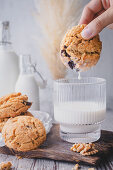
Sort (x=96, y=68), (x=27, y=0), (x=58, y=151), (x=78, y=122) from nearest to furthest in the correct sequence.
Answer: (x=58, y=151) < (x=78, y=122) < (x=96, y=68) < (x=27, y=0)

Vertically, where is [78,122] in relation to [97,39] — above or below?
below

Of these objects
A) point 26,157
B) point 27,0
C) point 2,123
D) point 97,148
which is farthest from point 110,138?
point 27,0

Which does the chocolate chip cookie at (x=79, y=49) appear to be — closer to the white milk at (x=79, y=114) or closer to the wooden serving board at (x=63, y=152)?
the white milk at (x=79, y=114)

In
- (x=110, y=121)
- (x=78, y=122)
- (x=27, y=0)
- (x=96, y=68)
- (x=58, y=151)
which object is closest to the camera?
(x=58, y=151)

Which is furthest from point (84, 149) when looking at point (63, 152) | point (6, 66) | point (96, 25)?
point (6, 66)

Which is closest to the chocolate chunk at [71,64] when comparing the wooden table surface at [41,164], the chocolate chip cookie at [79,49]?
the chocolate chip cookie at [79,49]

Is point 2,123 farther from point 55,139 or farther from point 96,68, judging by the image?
point 96,68
